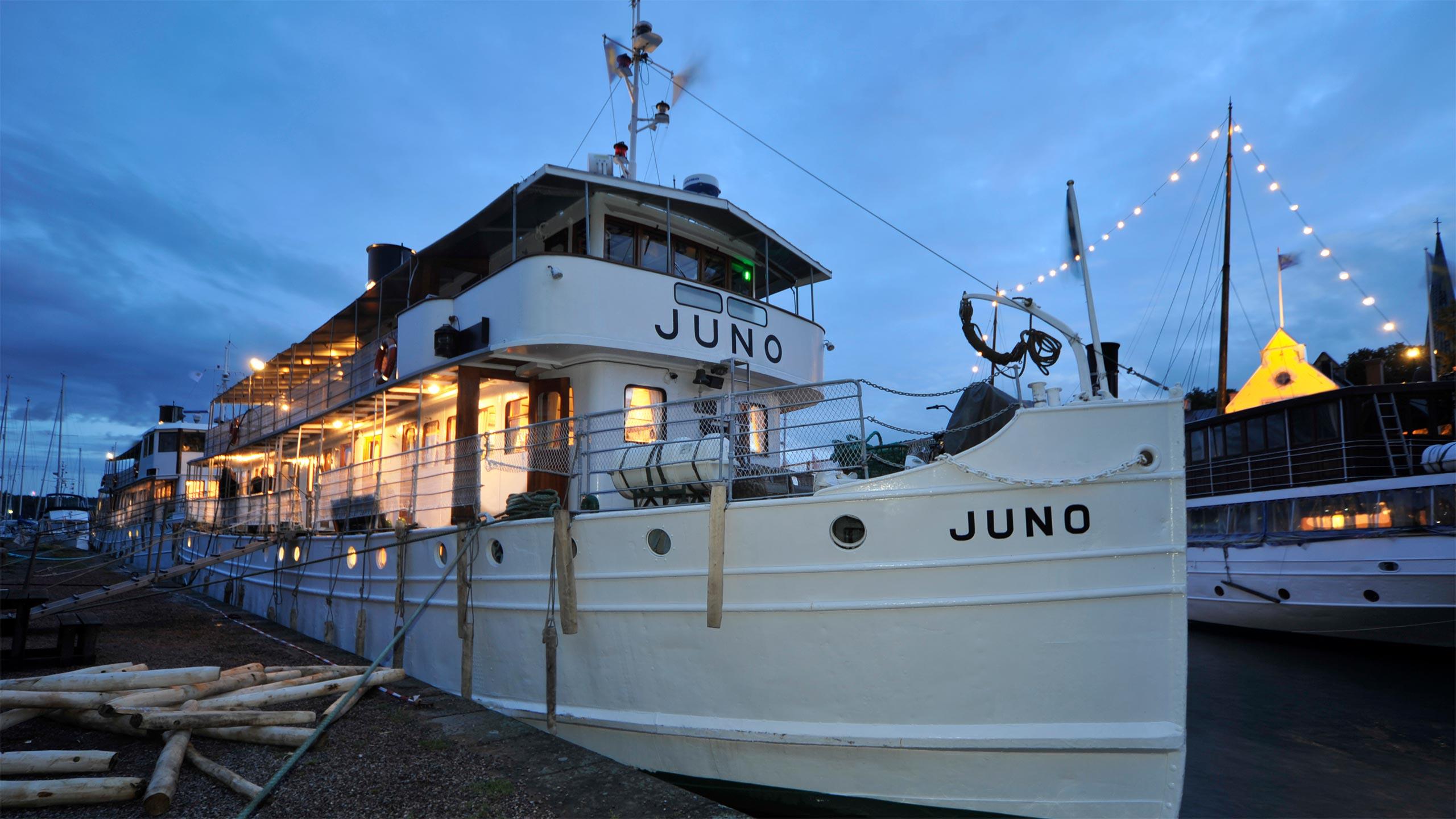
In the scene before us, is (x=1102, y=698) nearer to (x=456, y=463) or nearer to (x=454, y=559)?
(x=454, y=559)

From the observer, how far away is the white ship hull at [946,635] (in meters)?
5.35

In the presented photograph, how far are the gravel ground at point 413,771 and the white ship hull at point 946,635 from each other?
2.69ft

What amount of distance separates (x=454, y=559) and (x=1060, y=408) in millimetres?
6039

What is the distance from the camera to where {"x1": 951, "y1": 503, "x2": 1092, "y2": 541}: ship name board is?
5.43 meters

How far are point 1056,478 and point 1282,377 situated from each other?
24.5 meters

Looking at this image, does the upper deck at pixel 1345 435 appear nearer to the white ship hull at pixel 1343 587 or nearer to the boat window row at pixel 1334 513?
the boat window row at pixel 1334 513

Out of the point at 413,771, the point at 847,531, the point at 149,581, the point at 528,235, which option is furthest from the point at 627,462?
the point at 149,581

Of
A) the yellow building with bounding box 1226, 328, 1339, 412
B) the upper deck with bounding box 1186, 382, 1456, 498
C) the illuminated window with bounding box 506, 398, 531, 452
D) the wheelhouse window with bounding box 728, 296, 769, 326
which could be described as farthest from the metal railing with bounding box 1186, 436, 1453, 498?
the illuminated window with bounding box 506, 398, 531, 452

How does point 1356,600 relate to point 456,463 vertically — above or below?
below

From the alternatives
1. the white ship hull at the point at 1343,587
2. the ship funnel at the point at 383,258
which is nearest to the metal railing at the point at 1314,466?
the white ship hull at the point at 1343,587

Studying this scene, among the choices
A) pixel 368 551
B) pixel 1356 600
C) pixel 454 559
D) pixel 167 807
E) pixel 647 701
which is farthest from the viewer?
pixel 1356 600

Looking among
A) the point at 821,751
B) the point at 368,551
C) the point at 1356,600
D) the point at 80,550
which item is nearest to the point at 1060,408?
the point at 821,751

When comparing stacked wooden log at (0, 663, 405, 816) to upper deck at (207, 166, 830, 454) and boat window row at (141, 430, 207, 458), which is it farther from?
boat window row at (141, 430, 207, 458)

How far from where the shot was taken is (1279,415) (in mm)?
17766
